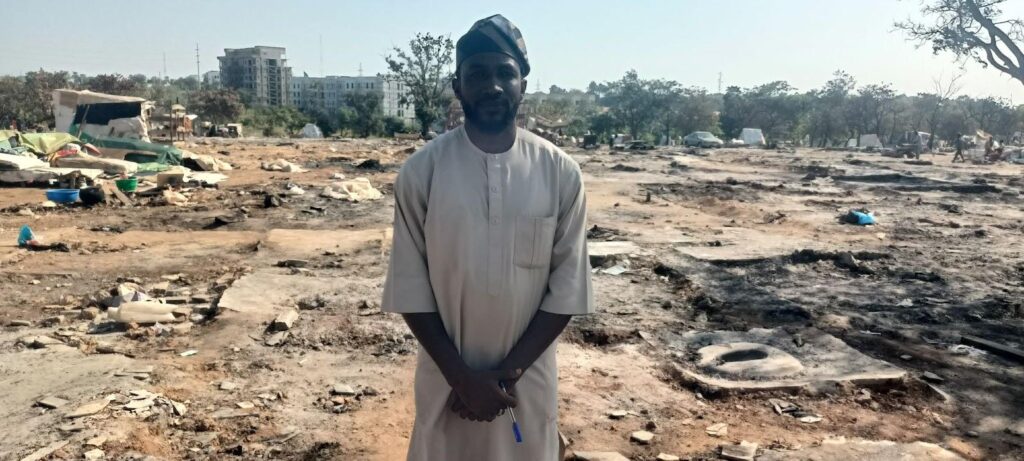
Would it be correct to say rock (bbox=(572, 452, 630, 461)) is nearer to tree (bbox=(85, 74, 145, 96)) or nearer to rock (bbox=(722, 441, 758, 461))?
rock (bbox=(722, 441, 758, 461))

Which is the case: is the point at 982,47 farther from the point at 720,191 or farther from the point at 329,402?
the point at 329,402

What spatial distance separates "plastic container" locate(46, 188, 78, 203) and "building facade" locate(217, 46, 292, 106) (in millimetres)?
89893

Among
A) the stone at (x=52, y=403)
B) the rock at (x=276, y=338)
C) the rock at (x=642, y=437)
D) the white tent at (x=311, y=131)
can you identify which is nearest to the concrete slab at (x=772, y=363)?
the rock at (x=642, y=437)

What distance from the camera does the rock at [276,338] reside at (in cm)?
496

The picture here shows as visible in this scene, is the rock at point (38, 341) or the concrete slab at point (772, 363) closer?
the concrete slab at point (772, 363)

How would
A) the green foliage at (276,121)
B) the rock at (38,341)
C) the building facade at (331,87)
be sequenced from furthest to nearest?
the building facade at (331,87) < the green foliage at (276,121) < the rock at (38,341)

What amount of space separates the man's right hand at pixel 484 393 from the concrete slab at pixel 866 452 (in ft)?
6.79

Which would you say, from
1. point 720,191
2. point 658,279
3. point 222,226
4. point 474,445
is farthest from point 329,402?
point 720,191

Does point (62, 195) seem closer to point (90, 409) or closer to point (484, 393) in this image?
point (90, 409)

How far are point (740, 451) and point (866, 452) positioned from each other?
577mm

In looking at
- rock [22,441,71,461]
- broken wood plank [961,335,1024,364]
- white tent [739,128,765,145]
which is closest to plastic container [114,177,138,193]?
rock [22,441,71,461]

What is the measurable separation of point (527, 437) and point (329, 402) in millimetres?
2446

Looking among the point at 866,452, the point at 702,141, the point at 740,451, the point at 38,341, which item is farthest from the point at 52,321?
the point at 702,141

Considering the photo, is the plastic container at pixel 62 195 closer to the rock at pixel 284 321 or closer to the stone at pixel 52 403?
the rock at pixel 284 321
